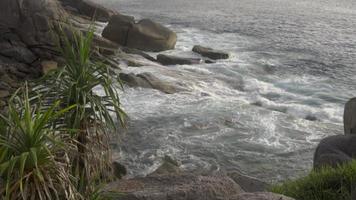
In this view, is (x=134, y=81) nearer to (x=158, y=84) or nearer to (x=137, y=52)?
(x=158, y=84)

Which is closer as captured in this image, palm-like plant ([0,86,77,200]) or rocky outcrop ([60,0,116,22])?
palm-like plant ([0,86,77,200])

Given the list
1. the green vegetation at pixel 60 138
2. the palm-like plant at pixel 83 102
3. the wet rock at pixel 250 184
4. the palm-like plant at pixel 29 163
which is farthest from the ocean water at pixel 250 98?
the palm-like plant at pixel 29 163

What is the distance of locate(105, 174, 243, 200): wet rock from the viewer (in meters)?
9.06

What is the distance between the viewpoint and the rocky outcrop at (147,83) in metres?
22.3

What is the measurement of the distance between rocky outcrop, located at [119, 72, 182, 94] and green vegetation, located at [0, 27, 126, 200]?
1306 cm

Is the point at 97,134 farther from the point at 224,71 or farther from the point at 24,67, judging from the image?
the point at 224,71

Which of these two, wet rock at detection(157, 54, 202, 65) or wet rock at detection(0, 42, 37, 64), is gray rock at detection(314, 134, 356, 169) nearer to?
wet rock at detection(0, 42, 37, 64)

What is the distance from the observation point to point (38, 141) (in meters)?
6.31

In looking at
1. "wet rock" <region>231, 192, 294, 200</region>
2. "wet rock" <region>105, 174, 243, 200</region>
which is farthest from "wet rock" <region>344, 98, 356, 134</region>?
"wet rock" <region>231, 192, 294, 200</region>

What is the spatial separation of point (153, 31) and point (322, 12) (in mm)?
19755

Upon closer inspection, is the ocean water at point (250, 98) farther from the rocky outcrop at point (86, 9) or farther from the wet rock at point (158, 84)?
the rocky outcrop at point (86, 9)

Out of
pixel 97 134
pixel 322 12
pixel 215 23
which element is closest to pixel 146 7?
pixel 215 23

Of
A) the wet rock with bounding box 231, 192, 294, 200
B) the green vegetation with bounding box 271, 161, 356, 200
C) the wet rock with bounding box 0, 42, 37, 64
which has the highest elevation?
the wet rock with bounding box 231, 192, 294, 200

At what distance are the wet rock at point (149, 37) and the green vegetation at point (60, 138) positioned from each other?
20142 mm
